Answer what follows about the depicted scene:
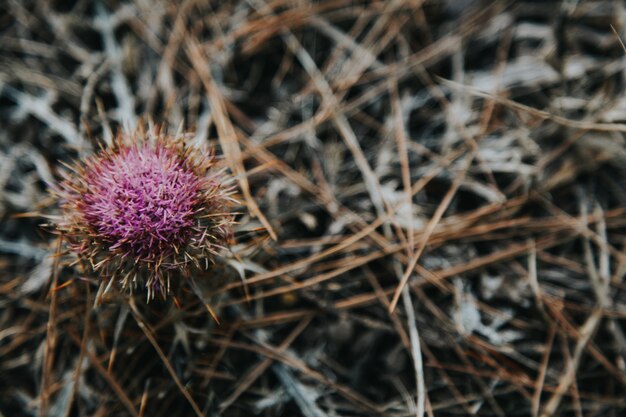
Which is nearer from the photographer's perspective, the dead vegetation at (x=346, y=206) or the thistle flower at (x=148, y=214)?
the thistle flower at (x=148, y=214)

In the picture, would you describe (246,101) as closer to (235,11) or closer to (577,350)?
(235,11)

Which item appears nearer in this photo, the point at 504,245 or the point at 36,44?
the point at 504,245

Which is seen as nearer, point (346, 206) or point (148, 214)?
point (148, 214)

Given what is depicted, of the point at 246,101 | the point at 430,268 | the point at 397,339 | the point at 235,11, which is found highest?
the point at 235,11

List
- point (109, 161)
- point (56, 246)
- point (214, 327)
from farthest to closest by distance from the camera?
1. point (214, 327)
2. point (56, 246)
3. point (109, 161)

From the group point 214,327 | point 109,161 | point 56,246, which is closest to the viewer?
point 109,161

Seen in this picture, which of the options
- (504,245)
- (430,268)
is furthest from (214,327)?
(504,245)
